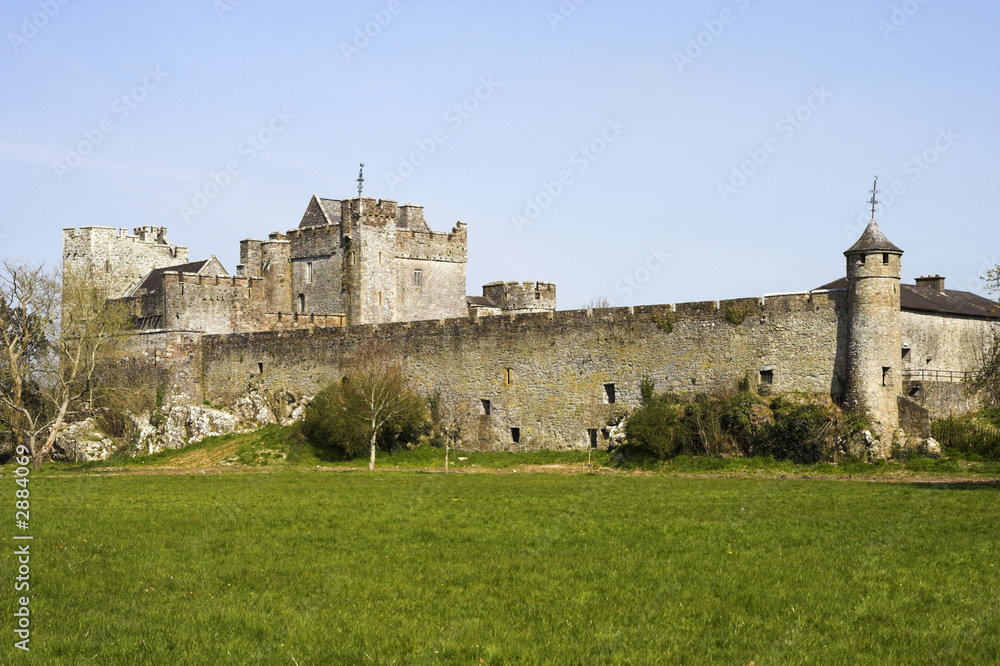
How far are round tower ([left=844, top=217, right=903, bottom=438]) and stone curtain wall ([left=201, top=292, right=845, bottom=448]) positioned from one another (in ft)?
2.36

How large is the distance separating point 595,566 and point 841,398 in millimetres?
20271

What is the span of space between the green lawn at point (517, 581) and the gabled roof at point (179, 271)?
30286mm

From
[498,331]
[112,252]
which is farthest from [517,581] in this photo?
[112,252]

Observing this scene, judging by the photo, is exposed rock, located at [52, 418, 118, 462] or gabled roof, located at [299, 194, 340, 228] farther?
gabled roof, located at [299, 194, 340, 228]

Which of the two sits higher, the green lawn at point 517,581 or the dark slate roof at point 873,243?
the dark slate roof at point 873,243

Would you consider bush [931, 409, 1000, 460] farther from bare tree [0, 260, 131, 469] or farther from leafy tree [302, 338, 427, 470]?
bare tree [0, 260, 131, 469]

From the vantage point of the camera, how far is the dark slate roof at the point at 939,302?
116 feet

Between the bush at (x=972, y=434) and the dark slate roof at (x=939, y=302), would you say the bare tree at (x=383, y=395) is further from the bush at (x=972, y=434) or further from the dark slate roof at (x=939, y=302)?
the bush at (x=972, y=434)

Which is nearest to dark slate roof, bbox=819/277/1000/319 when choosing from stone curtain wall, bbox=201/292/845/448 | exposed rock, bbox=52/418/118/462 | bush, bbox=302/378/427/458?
stone curtain wall, bbox=201/292/845/448

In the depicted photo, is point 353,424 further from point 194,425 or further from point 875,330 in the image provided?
point 875,330

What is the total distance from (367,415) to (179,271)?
55.3 feet

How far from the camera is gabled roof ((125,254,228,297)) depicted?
2074 inches

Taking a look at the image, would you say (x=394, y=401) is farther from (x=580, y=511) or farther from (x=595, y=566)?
(x=595, y=566)

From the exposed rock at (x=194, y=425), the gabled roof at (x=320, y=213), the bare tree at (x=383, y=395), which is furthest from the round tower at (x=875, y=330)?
the gabled roof at (x=320, y=213)
